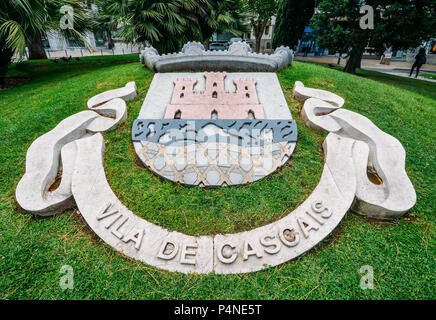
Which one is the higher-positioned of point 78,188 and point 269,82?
point 269,82

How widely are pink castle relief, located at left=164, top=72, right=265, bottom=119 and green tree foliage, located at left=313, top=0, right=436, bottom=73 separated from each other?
7.16 meters

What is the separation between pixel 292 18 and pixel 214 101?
12282 millimetres

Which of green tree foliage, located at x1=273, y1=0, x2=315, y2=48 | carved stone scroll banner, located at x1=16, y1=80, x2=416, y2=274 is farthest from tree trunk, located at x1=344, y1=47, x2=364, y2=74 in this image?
carved stone scroll banner, located at x1=16, y1=80, x2=416, y2=274

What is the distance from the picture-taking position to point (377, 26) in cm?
822

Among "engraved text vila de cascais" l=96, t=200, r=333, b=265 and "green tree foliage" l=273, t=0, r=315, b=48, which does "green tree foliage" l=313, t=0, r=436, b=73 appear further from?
"engraved text vila de cascais" l=96, t=200, r=333, b=265

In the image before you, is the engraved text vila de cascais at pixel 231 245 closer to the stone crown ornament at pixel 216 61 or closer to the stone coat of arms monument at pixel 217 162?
the stone coat of arms monument at pixel 217 162

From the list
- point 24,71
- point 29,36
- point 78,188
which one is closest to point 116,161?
point 78,188

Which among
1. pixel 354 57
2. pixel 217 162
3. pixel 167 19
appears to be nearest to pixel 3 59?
pixel 167 19

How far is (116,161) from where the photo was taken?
310 cm

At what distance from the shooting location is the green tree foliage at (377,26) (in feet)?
25.0

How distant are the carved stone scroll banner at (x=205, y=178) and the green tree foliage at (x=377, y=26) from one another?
711 cm

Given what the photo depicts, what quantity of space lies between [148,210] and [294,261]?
5.21 ft

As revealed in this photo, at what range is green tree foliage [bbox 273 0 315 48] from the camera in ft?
42.0
